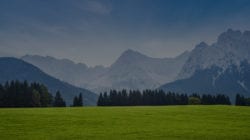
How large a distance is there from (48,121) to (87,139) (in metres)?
14.4

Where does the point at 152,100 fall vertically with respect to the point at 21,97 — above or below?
below

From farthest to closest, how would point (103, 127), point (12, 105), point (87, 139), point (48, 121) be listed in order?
point (12, 105) < point (48, 121) < point (103, 127) < point (87, 139)

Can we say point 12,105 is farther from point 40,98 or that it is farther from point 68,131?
point 68,131

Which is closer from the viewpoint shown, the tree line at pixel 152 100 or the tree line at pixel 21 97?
the tree line at pixel 21 97

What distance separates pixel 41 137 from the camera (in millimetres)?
34281

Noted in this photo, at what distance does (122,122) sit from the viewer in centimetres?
4725

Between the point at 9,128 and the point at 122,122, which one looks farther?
the point at 122,122

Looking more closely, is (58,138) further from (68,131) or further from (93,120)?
(93,120)

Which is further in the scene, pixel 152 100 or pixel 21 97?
pixel 152 100

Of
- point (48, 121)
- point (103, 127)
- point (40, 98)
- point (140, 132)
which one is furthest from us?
point (40, 98)

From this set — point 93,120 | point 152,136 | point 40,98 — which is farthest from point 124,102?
point 152,136

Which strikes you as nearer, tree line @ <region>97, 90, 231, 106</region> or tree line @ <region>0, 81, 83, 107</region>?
tree line @ <region>0, 81, 83, 107</region>

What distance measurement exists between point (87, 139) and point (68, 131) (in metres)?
5.39

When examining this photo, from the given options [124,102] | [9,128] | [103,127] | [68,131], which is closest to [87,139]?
[68,131]
